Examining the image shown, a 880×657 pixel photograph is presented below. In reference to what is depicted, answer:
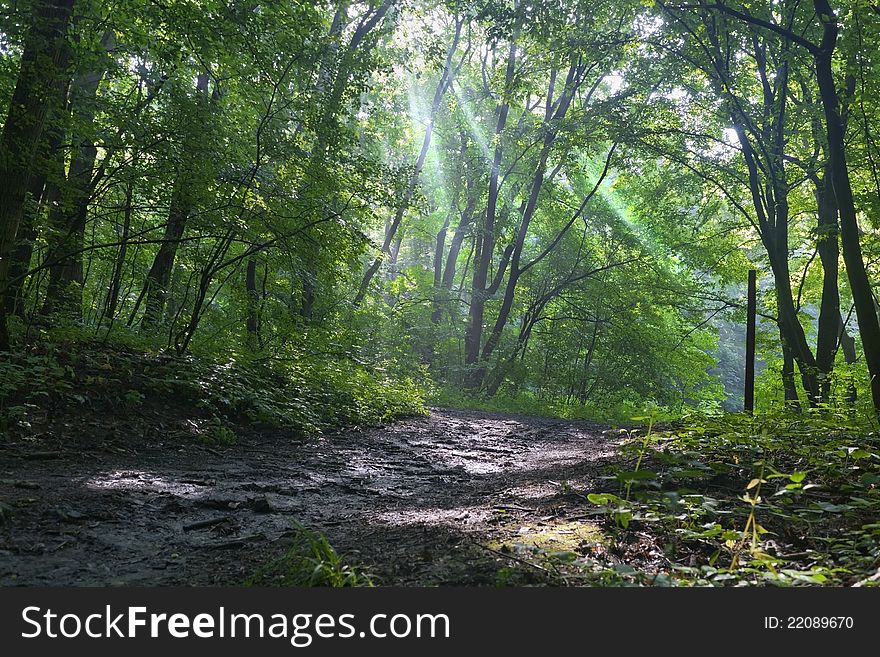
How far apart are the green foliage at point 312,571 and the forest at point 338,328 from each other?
0.02m

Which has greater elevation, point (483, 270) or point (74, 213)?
point (483, 270)

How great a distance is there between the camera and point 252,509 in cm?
392

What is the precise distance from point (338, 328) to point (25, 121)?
24.0 ft

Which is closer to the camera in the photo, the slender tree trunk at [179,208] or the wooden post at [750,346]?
the slender tree trunk at [179,208]

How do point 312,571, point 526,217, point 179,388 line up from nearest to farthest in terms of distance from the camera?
point 312,571 → point 179,388 → point 526,217

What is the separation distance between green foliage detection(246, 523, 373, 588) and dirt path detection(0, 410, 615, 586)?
110 millimetres

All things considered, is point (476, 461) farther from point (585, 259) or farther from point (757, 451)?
point (585, 259)

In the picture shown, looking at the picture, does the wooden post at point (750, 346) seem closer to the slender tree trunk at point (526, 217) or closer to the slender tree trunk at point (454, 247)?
the slender tree trunk at point (526, 217)

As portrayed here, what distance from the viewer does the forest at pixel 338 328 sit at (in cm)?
280

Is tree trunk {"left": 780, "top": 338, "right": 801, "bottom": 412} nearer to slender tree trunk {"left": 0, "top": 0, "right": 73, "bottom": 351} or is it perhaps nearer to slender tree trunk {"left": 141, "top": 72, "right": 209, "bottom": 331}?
slender tree trunk {"left": 141, "top": 72, "right": 209, "bottom": 331}

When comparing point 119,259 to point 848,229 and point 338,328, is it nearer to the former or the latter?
point 338,328

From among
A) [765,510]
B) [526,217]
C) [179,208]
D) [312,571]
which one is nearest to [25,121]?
[179,208]

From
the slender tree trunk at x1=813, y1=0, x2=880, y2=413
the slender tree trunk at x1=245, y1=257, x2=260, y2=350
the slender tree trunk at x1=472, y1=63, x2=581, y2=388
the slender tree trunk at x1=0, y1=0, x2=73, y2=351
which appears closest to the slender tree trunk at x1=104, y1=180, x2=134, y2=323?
the slender tree trunk at x1=0, y1=0, x2=73, y2=351

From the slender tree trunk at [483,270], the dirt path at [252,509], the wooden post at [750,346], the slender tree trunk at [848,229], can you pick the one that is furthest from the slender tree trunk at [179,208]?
the slender tree trunk at [483,270]
